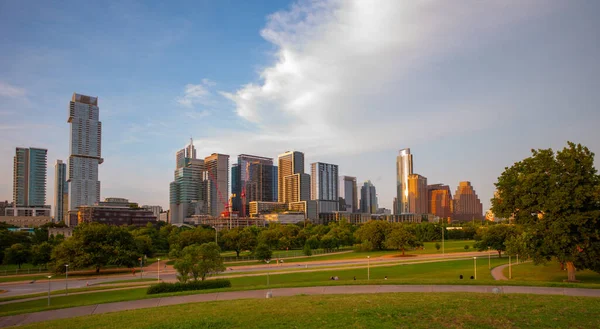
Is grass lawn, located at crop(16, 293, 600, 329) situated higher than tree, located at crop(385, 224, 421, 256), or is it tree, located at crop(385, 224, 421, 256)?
grass lawn, located at crop(16, 293, 600, 329)

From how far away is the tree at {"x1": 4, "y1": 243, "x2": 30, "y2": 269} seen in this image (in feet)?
255

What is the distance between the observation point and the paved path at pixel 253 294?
21.5m

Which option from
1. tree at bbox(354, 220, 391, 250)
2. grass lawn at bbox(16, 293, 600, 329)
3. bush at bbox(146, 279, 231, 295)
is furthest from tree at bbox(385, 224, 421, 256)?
grass lawn at bbox(16, 293, 600, 329)

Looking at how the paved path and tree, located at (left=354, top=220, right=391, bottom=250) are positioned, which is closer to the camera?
the paved path

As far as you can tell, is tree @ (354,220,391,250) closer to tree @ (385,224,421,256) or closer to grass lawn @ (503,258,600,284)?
tree @ (385,224,421,256)

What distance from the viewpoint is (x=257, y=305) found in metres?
19.8

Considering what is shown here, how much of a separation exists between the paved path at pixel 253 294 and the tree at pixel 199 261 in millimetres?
12707

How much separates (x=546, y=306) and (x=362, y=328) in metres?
8.85

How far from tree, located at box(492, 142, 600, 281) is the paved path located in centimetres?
1155

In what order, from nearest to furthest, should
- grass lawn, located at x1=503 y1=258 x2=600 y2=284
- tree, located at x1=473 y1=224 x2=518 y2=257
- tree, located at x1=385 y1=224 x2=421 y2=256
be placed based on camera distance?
grass lawn, located at x1=503 y1=258 x2=600 y2=284
tree, located at x1=473 y1=224 x2=518 y2=257
tree, located at x1=385 y1=224 x2=421 y2=256

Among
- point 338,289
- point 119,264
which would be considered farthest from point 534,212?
point 119,264

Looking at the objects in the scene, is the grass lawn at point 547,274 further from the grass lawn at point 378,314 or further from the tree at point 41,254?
the tree at point 41,254

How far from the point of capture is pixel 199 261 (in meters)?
39.6

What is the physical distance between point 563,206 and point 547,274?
14.7 m
